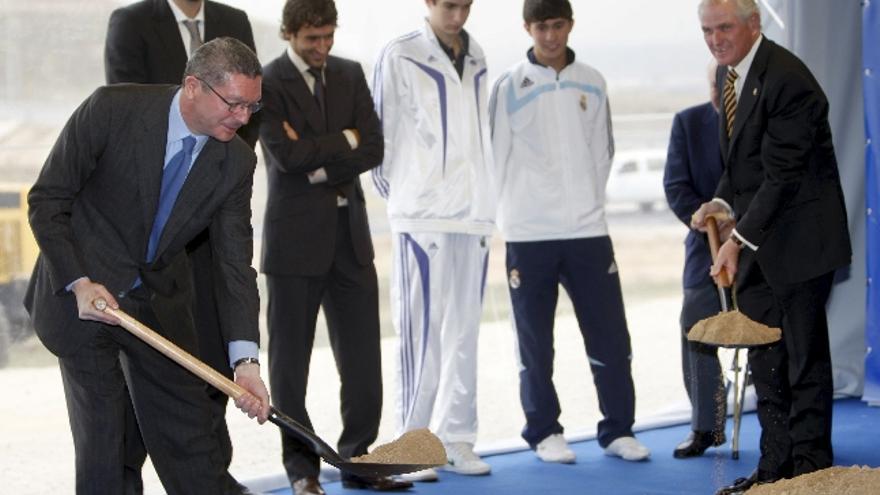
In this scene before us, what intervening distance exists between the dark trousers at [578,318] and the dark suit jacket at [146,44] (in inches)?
61.3

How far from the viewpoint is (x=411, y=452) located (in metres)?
3.93

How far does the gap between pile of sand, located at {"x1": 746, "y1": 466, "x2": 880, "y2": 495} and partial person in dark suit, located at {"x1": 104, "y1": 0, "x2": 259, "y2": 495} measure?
186 centimetres

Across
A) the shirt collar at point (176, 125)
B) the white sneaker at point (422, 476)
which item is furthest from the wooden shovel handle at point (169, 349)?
the white sneaker at point (422, 476)

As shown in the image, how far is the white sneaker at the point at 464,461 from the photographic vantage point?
18.3ft

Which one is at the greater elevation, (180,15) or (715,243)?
(180,15)

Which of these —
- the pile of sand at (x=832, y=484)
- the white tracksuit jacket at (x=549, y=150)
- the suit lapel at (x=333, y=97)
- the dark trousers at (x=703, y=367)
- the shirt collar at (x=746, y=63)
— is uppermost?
the shirt collar at (x=746, y=63)

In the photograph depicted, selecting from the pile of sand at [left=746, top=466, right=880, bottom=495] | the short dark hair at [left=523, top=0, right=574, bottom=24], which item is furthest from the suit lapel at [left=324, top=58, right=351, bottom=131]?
the pile of sand at [left=746, top=466, right=880, bottom=495]

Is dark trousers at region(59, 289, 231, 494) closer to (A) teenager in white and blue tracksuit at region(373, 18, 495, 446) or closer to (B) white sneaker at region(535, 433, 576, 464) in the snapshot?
A: (A) teenager in white and blue tracksuit at region(373, 18, 495, 446)

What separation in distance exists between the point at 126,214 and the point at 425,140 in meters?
1.94

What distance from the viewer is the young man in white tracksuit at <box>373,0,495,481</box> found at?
547 cm

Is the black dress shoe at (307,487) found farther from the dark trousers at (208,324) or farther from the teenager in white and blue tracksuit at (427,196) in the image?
the teenager in white and blue tracksuit at (427,196)

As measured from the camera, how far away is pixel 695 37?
6930mm

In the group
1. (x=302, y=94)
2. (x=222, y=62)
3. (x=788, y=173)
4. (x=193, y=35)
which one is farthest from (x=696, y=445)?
(x=222, y=62)

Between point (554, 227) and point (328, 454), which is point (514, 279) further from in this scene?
point (328, 454)
